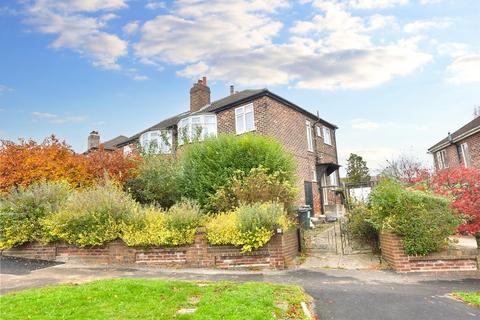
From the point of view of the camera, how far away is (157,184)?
15.8m

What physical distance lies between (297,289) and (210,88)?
882 inches

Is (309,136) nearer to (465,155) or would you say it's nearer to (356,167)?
(465,155)

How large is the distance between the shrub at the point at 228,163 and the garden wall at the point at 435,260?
16.7ft

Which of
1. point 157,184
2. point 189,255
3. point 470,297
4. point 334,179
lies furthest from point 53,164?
point 334,179

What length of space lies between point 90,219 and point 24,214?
2.74m

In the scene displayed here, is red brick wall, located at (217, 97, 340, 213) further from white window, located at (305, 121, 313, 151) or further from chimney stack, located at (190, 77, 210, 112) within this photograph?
chimney stack, located at (190, 77, 210, 112)

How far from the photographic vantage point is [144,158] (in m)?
17.1

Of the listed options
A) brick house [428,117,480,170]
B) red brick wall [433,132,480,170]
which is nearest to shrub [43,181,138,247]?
brick house [428,117,480,170]

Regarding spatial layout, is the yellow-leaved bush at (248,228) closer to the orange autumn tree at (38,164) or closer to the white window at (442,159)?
the orange autumn tree at (38,164)

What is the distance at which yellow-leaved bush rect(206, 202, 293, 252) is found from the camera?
1028 cm

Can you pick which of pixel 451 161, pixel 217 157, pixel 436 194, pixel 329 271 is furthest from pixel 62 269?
pixel 451 161

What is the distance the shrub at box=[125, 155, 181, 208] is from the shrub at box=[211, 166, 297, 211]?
9.65ft

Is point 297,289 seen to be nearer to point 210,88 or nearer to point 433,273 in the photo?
point 433,273

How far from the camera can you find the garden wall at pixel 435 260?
9492 millimetres
